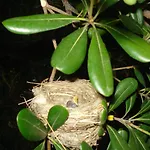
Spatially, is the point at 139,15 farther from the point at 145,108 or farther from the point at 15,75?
the point at 15,75

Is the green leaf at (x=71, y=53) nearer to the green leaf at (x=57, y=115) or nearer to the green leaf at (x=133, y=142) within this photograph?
the green leaf at (x=57, y=115)

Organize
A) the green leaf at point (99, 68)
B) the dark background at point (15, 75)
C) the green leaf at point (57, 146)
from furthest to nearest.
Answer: the dark background at point (15, 75) → the green leaf at point (57, 146) → the green leaf at point (99, 68)

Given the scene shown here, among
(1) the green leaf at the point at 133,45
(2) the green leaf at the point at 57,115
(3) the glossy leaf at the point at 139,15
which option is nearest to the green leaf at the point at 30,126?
(2) the green leaf at the point at 57,115

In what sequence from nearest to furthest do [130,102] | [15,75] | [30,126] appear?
1. [30,126]
2. [130,102]
3. [15,75]

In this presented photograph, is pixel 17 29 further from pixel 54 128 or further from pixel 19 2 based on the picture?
pixel 19 2

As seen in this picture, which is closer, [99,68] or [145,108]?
[99,68]

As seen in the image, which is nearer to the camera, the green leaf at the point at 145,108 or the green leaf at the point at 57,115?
the green leaf at the point at 57,115

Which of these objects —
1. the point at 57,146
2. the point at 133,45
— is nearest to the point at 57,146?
the point at 57,146
